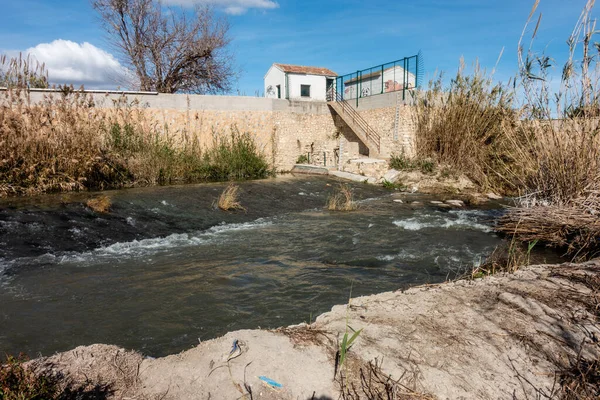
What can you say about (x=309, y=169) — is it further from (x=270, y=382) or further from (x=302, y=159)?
(x=270, y=382)

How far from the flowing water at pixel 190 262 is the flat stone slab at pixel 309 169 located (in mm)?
6889

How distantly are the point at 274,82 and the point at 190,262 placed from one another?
27929 millimetres

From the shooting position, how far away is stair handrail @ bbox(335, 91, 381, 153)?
57.4ft

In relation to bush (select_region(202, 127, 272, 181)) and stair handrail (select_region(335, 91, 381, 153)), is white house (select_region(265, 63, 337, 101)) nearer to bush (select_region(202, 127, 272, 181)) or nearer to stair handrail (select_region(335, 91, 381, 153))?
stair handrail (select_region(335, 91, 381, 153))

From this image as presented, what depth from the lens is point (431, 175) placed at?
14.2 metres

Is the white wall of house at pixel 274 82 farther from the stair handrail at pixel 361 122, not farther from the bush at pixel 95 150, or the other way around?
the bush at pixel 95 150

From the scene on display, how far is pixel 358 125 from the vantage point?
18.5 meters

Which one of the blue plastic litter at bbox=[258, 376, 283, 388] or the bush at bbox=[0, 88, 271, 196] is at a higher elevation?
the bush at bbox=[0, 88, 271, 196]

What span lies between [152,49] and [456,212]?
18.1 meters

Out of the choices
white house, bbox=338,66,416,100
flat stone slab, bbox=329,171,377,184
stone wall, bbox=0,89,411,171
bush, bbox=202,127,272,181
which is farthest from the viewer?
white house, bbox=338,66,416,100

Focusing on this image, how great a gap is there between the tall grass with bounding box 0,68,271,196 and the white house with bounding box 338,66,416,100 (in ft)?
23.0

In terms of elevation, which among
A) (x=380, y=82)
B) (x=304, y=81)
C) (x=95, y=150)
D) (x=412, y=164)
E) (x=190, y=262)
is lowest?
(x=190, y=262)

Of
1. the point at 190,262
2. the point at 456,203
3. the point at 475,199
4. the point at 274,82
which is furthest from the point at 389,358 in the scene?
the point at 274,82

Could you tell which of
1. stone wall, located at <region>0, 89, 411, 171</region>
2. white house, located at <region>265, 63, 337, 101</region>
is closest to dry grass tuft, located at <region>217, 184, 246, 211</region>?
stone wall, located at <region>0, 89, 411, 171</region>
